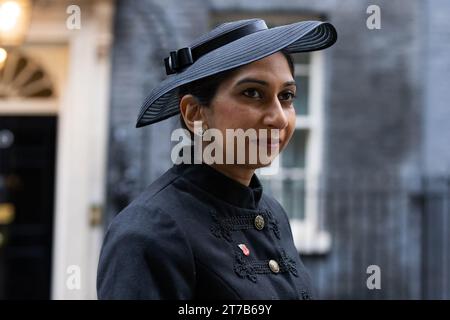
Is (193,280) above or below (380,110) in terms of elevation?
below

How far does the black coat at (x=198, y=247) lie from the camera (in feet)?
5.78

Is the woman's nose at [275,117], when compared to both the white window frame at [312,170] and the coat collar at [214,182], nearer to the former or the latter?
the coat collar at [214,182]

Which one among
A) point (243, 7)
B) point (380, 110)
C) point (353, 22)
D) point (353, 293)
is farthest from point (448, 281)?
point (243, 7)

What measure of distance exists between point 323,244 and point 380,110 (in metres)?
1.33

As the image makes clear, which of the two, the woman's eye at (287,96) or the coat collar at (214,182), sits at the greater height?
the woman's eye at (287,96)

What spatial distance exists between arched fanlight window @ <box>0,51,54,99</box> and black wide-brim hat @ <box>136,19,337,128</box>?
6.10 m

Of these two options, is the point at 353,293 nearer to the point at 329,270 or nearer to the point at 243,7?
the point at 329,270

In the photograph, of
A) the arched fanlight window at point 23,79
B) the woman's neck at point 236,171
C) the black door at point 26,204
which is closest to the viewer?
the woman's neck at point 236,171

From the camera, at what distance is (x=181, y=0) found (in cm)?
789

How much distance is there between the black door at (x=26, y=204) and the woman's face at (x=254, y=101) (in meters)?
6.44

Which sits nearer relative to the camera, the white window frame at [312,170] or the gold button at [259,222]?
the gold button at [259,222]
